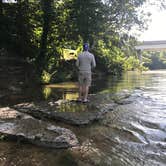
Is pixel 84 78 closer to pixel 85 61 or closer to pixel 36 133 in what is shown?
pixel 85 61

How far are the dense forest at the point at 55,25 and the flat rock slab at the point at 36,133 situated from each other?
10.7 meters

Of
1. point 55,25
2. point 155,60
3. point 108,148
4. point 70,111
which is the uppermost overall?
point 55,25

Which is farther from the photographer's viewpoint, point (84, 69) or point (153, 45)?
point (153, 45)

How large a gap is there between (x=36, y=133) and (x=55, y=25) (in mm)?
13121

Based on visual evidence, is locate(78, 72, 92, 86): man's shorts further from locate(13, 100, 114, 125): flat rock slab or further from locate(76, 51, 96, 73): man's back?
locate(13, 100, 114, 125): flat rock slab

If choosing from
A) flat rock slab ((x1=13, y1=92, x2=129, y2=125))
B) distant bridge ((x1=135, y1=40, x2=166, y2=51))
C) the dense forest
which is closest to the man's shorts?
flat rock slab ((x1=13, y1=92, x2=129, y2=125))

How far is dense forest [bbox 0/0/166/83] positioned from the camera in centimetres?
1619

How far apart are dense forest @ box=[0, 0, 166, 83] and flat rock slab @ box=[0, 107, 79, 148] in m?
10.7

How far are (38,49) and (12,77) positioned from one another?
3467 millimetres

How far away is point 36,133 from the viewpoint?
5078mm

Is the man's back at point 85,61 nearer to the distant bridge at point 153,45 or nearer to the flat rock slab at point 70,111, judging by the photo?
the flat rock slab at point 70,111

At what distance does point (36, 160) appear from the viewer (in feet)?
13.7

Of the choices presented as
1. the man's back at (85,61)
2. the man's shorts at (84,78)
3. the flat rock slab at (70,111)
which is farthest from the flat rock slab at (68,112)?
the man's back at (85,61)

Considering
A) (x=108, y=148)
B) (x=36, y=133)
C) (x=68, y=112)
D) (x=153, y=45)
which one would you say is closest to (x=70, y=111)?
(x=68, y=112)
